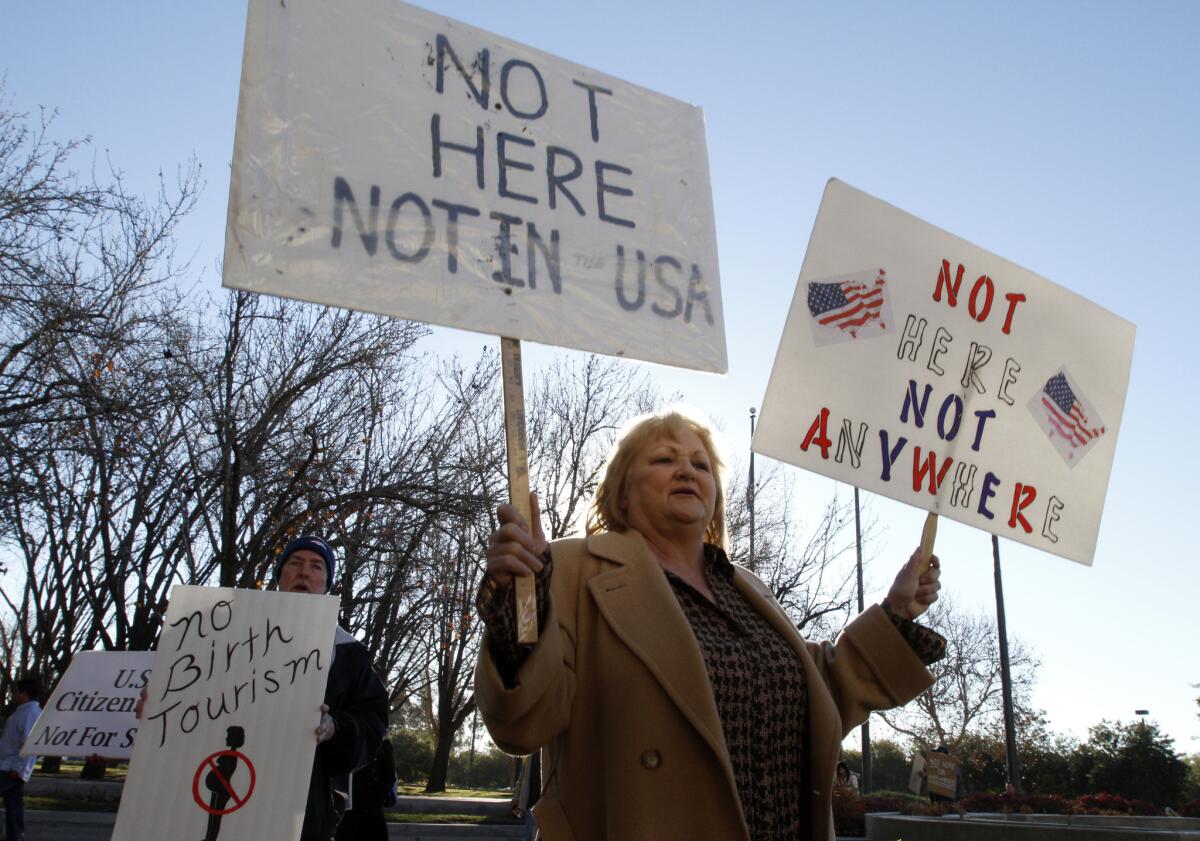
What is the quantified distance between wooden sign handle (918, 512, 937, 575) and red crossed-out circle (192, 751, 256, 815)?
8.25 ft

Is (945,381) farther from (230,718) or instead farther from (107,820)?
(107,820)

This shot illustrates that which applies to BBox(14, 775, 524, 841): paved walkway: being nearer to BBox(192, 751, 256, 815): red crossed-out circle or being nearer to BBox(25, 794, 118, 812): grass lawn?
BBox(25, 794, 118, 812): grass lawn

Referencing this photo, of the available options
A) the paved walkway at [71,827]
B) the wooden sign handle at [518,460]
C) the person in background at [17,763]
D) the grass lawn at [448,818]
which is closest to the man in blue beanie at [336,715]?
the wooden sign handle at [518,460]

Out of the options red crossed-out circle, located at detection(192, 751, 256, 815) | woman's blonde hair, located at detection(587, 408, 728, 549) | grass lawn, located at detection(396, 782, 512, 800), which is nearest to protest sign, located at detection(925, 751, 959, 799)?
red crossed-out circle, located at detection(192, 751, 256, 815)

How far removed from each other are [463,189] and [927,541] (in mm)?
1702

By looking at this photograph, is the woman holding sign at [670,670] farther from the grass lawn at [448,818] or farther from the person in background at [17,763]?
the grass lawn at [448,818]

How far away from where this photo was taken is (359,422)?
47.6 ft

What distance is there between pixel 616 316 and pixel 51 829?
11.4 metres

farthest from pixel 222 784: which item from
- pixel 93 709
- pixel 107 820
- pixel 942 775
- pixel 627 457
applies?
pixel 942 775

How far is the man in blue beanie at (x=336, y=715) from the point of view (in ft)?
11.9

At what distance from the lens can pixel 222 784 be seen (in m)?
3.63

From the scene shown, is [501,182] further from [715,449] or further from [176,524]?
[176,524]

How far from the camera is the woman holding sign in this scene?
211cm

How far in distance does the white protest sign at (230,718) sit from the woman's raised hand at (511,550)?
6.41ft
